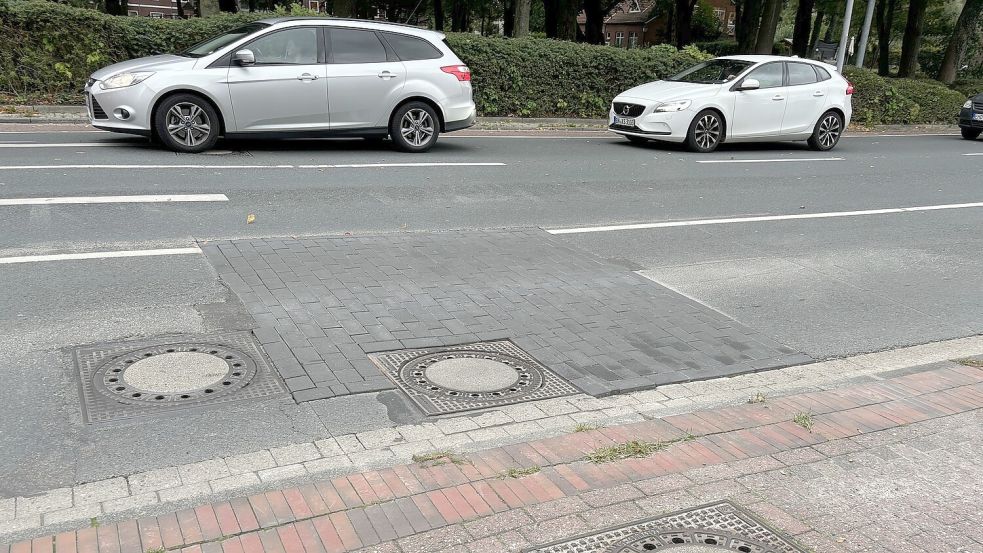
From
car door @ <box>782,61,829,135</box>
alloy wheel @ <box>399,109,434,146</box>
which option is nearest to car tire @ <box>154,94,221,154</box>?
alloy wheel @ <box>399,109,434,146</box>

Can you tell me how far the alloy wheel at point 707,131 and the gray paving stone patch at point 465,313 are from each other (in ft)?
28.9

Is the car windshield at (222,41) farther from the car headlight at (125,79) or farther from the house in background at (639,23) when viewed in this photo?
the house in background at (639,23)

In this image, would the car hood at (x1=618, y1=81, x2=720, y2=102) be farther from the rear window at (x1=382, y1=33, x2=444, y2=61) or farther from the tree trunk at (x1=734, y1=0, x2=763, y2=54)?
the tree trunk at (x1=734, y1=0, x2=763, y2=54)

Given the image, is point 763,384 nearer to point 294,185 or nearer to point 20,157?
point 294,185

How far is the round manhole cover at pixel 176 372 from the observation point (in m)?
4.64

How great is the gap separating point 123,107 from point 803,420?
977 centimetres

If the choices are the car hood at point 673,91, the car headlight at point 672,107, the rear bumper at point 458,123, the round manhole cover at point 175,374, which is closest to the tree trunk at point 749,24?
the car hood at point 673,91

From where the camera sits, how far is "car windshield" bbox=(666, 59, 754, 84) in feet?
54.0

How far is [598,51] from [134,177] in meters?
12.6

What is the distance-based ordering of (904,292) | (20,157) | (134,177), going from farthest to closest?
(20,157)
(134,177)
(904,292)

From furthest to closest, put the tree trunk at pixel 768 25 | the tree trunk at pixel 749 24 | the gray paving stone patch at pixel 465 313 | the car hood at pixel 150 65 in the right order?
the tree trunk at pixel 749 24 < the tree trunk at pixel 768 25 < the car hood at pixel 150 65 < the gray paving stone patch at pixel 465 313

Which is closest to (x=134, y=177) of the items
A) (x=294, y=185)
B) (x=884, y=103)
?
(x=294, y=185)

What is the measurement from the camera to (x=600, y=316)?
6.31m

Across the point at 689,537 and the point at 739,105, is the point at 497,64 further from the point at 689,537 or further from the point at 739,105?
the point at 689,537
